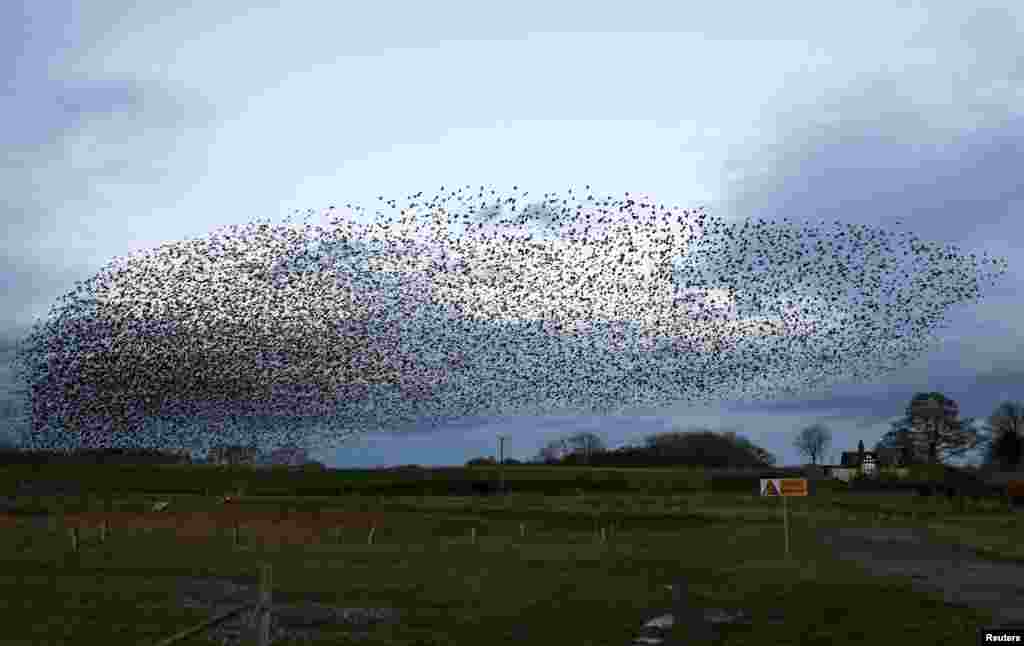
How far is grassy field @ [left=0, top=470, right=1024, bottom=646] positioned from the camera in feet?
77.1

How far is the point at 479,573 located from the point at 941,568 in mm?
16561

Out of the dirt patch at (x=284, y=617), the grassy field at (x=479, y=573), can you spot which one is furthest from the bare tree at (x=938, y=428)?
the dirt patch at (x=284, y=617)

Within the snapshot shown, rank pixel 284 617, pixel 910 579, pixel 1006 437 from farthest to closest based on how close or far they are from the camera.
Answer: pixel 1006 437
pixel 910 579
pixel 284 617

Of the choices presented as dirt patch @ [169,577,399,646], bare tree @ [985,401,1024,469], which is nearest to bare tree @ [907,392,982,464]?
bare tree @ [985,401,1024,469]

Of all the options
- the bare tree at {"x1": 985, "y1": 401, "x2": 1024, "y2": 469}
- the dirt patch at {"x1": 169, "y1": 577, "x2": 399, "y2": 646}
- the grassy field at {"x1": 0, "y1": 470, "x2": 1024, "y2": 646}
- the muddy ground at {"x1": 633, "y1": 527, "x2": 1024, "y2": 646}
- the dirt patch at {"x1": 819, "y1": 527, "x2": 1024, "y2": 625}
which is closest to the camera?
the dirt patch at {"x1": 169, "y1": 577, "x2": 399, "y2": 646}

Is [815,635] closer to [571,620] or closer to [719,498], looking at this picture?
[571,620]

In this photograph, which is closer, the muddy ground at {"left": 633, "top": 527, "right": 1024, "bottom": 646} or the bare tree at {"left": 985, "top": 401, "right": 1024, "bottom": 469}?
the muddy ground at {"left": 633, "top": 527, "right": 1024, "bottom": 646}

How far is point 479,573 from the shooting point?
115ft

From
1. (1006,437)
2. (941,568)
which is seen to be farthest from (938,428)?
(941,568)

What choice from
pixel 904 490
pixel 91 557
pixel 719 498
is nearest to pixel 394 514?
pixel 91 557

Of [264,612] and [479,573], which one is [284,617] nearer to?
[479,573]

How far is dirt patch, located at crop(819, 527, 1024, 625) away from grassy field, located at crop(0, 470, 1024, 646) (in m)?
0.96

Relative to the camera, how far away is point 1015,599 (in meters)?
28.9

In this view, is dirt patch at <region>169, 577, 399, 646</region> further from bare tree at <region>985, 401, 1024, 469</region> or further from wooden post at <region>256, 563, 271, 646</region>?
bare tree at <region>985, 401, 1024, 469</region>
